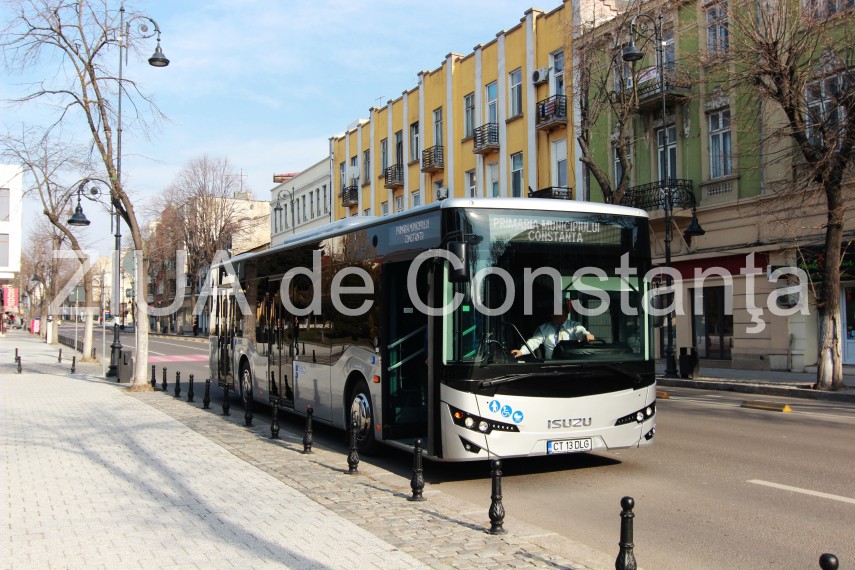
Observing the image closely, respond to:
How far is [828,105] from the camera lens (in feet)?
59.7

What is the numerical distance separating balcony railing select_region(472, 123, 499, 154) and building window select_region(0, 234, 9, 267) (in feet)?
141

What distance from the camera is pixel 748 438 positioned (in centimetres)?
1112

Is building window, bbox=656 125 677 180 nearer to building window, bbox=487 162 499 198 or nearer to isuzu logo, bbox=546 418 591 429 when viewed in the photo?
building window, bbox=487 162 499 198

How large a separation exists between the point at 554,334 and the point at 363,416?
298 cm

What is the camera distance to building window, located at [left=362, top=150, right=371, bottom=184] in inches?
1959

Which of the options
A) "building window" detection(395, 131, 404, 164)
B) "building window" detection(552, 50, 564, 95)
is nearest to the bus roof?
"building window" detection(552, 50, 564, 95)

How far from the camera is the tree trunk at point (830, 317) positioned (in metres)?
18.1

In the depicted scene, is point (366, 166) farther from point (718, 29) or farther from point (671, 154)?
point (718, 29)

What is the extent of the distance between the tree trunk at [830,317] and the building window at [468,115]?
22250mm

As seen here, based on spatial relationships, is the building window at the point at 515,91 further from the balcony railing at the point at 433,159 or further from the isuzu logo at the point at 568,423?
the isuzu logo at the point at 568,423

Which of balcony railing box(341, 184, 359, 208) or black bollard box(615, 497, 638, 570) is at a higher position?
balcony railing box(341, 184, 359, 208)

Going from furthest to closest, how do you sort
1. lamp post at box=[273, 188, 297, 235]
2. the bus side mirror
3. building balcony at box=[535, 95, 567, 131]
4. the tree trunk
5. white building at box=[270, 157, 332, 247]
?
lamp post at box=[273, 188, 297, 235] < white building at box=[270, 157, 332, 247] < building balcony at box=[535, 95, 567, 131] < the tree trunk < the bus side mirror

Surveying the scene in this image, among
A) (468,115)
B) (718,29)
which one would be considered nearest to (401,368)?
(718,29)

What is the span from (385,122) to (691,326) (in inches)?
1015
